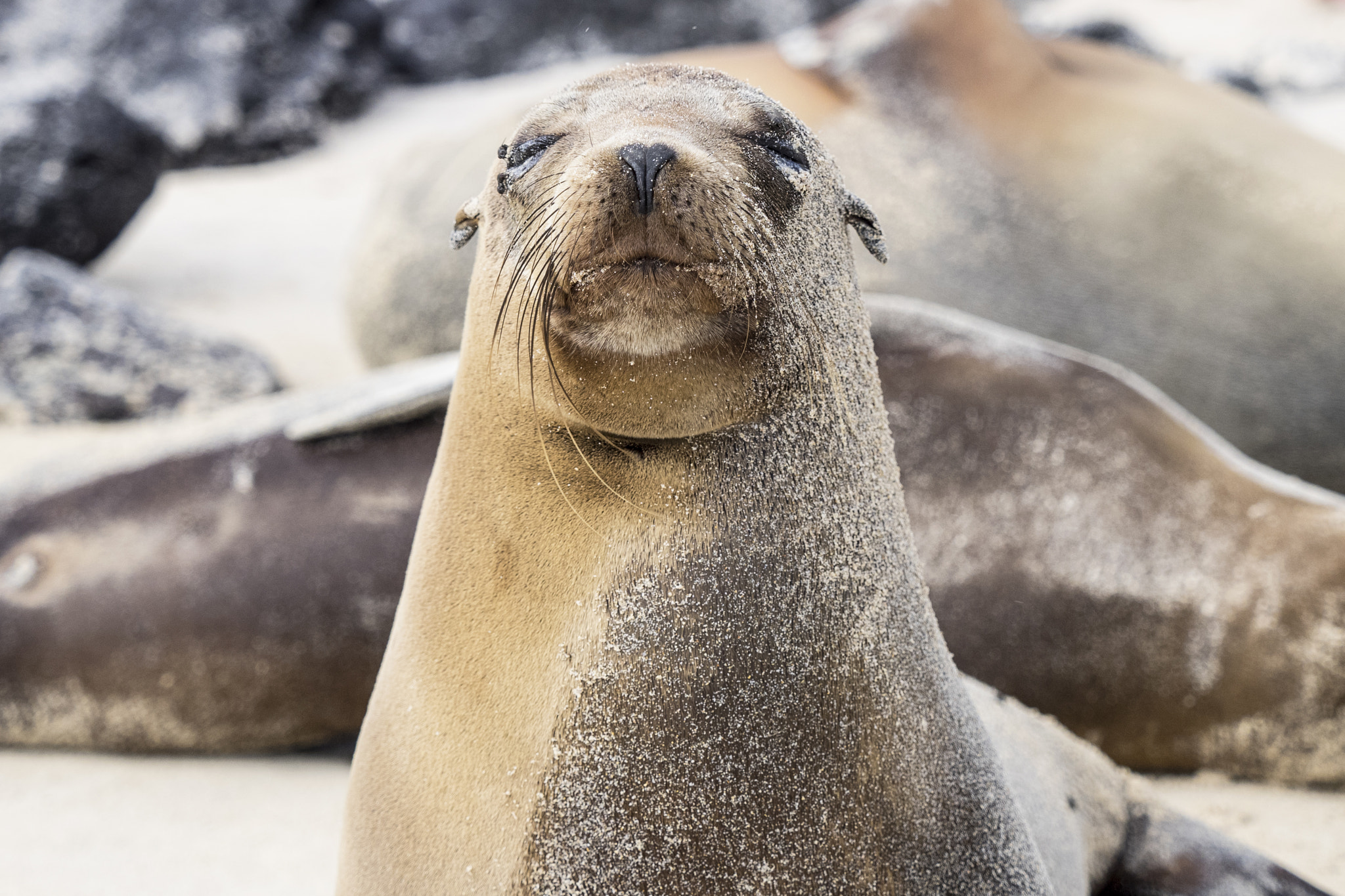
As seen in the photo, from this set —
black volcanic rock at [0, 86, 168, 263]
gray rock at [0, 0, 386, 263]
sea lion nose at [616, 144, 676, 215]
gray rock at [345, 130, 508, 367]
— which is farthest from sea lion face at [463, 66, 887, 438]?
gray rock at [0, 0, 386, 263]

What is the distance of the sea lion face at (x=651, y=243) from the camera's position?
137 cm

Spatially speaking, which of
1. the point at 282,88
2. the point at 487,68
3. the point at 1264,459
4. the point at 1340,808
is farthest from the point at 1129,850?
the point at 487,68

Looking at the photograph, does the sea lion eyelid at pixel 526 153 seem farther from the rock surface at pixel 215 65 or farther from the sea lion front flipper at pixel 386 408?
the rock surface at pixel 215 65

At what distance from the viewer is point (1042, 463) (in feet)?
9.64

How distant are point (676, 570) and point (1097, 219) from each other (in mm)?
3273

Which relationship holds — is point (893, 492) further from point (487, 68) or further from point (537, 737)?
point (487, 68)

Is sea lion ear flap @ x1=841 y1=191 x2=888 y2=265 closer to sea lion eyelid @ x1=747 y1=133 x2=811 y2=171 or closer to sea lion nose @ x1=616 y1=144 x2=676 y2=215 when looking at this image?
sea lion eyelid @ x1=747 y1=133 x2=811 y2=171

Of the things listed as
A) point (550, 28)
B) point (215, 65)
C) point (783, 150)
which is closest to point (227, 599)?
point (783, 150)

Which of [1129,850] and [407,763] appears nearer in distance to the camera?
[407,763]

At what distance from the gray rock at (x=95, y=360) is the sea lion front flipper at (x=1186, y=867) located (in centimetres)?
403

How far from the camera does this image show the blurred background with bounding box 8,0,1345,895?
2838mm

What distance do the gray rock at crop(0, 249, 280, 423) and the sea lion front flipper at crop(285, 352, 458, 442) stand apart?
2190mm

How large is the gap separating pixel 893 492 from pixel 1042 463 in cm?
135

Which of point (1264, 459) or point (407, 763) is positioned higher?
point (407, 763)
